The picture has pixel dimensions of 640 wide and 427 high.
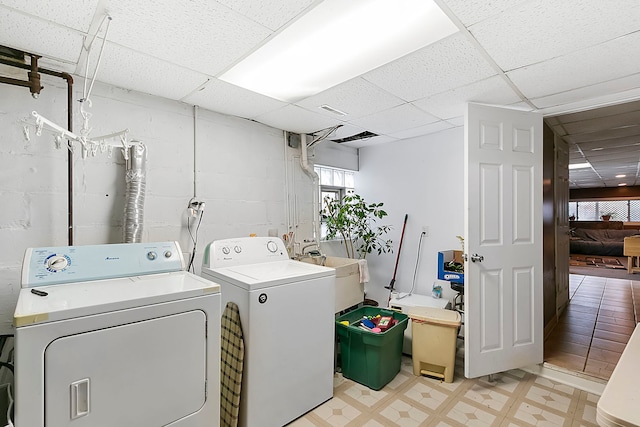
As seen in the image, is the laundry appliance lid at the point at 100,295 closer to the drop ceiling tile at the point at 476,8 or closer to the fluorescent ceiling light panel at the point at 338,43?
the fluorescent ceiling light panel at the point at 338,43

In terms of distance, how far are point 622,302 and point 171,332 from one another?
5.65 meters

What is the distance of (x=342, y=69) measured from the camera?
1.95 m

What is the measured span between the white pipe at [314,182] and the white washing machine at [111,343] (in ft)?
6.36

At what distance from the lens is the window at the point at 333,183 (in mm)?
3835

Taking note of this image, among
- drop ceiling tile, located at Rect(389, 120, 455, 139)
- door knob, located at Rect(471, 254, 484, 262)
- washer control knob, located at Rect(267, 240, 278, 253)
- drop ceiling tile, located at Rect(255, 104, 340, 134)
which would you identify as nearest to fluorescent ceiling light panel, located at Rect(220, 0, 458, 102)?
drop ceiling tile, located at Rect(255, 104, 340, 134)

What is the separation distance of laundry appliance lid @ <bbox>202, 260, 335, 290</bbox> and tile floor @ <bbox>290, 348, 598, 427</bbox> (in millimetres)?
929

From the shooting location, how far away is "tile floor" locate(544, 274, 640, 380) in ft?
8.14

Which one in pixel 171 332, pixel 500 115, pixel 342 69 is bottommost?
pixel 171 332

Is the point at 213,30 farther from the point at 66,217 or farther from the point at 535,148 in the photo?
the point at 535,148

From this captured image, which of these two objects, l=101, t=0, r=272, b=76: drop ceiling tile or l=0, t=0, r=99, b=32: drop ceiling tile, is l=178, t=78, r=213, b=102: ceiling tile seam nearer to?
l=101, t=0, r=272, b=76: drop ceiling tile

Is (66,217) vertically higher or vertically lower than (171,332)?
higher

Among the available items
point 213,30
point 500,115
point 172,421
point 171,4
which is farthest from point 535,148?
point 172,421

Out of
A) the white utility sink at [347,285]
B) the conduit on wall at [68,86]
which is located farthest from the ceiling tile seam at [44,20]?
the white utility sink at [347,285]

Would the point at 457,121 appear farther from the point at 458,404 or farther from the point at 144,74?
the point at 144,74
